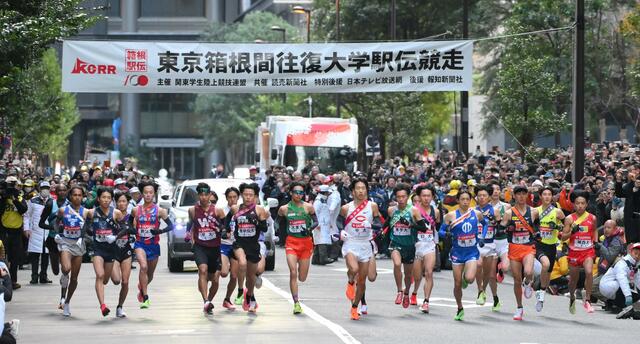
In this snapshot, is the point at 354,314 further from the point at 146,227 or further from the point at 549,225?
the point at 549,225

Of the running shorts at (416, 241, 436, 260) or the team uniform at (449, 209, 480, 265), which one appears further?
the running shorts at (416, 241, 436, 260)

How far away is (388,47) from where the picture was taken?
3244 cm

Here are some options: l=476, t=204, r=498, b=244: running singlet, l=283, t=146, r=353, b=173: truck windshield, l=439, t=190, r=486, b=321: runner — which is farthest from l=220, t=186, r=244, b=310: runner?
l=283, t=146, r=353, b=173: truck windshield

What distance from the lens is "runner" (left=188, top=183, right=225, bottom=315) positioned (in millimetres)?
19438

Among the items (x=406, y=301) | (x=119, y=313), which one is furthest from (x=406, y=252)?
(x=119, y=313)

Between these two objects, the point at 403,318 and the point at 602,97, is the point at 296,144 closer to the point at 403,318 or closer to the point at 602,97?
the point at 602,97

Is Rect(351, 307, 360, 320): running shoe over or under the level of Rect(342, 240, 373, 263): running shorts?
under

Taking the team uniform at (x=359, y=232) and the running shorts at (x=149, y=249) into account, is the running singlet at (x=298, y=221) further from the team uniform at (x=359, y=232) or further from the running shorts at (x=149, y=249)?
the running shorts at (x=149, y=249)

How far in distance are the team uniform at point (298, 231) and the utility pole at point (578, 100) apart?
10067 millimetres

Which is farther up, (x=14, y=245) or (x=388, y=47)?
(x=388, y=47)

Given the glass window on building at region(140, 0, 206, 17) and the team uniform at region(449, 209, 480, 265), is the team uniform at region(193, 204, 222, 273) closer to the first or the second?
the team uniform at region(449, 209, 480, 265)

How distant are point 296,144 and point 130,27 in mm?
73022

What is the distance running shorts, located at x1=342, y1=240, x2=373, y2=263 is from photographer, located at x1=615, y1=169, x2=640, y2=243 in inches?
222

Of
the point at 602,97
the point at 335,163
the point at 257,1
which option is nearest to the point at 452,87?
the point at 335,163
